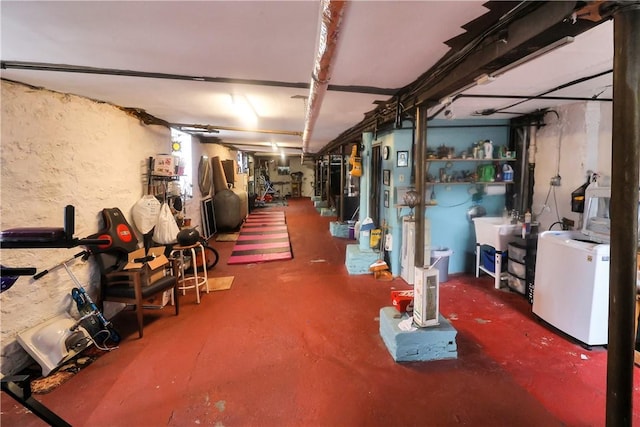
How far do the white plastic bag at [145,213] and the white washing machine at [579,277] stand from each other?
14.3 feet

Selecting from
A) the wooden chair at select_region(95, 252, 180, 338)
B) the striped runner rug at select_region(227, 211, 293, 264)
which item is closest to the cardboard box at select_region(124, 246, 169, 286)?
the wooden chair at select_region(95, 252, 180, 338)

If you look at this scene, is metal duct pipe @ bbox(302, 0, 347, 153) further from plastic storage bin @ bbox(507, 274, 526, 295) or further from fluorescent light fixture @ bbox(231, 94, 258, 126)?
plastic storage bin @ bbox(507, 274, 526, 295)

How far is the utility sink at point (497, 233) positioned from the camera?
3.55 meters

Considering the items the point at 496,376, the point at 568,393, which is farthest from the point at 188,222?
the point at 568,393

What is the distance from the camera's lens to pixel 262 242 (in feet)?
19.9

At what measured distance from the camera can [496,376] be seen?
2090 millimetres

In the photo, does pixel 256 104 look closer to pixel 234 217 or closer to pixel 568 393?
pixel 568 393

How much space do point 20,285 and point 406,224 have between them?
3.79 metres

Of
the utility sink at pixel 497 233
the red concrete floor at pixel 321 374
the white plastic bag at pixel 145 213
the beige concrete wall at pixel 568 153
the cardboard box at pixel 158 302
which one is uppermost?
the beige concrete wall at pixel 568 153

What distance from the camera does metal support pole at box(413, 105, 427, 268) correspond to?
7.98 feet

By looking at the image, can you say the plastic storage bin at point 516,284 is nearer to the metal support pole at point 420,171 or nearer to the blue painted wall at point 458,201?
the blue painted wall at point 458,201

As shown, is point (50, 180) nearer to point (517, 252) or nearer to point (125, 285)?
point (125, 285)

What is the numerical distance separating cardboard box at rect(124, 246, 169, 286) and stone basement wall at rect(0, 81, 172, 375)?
1.20 feet

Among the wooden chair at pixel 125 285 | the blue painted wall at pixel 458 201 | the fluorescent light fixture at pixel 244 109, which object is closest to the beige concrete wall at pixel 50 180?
the wooden chair at pixel 125 285
